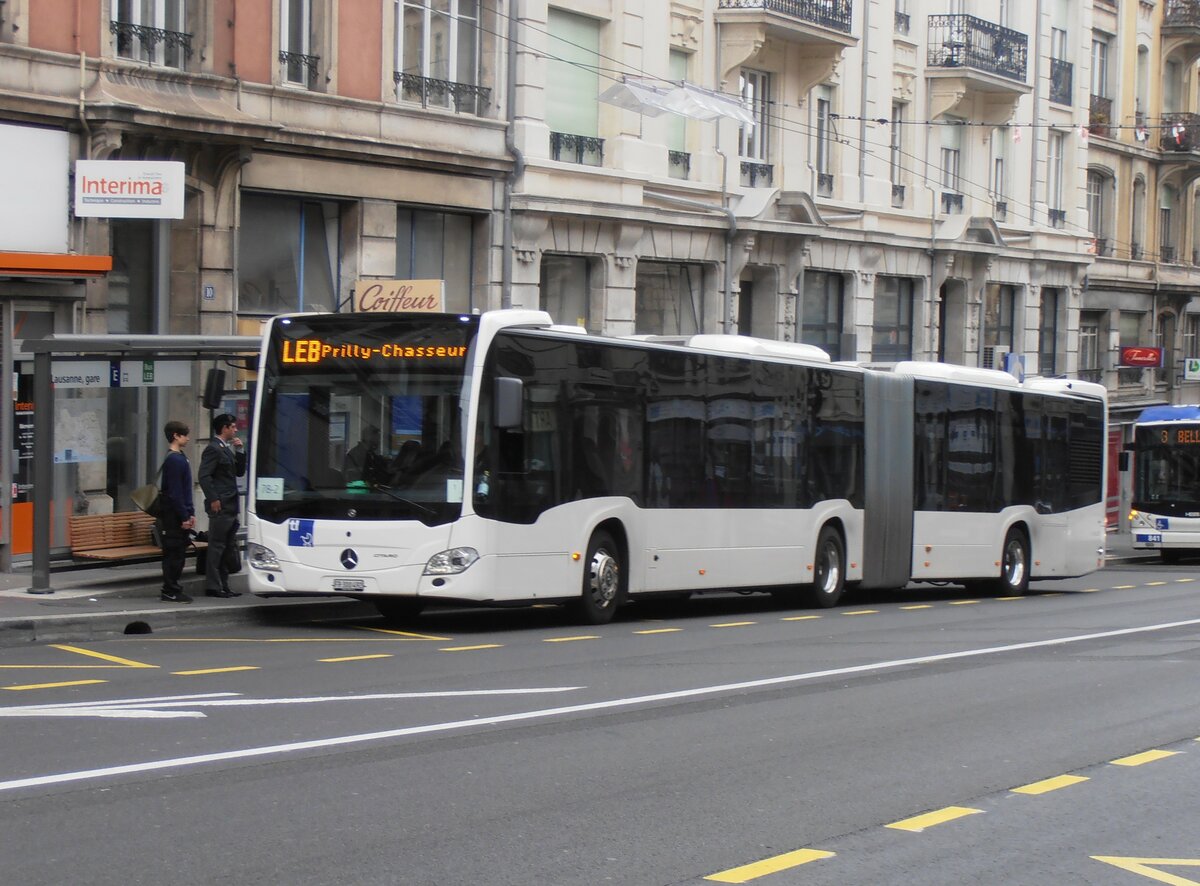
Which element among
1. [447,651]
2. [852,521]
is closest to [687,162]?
[852,521]

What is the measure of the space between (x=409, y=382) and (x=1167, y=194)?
137ft

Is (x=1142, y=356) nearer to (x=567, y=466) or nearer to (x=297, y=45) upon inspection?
(x=297, y=45)

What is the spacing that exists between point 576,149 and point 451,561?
15.0 metres

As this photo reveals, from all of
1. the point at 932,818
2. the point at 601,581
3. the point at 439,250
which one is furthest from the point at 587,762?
the point at 439,250

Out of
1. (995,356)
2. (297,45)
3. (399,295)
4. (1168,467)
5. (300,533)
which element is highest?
(297,45)

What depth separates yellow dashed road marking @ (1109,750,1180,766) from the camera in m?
9.65

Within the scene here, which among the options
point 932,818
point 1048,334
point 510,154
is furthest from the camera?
point 1048,334

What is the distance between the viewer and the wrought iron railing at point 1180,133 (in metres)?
50.3

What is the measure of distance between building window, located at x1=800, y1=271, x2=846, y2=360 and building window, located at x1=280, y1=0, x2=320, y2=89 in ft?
46.9

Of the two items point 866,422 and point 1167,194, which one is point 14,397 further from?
point 1167,194

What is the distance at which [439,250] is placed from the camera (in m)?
26.9

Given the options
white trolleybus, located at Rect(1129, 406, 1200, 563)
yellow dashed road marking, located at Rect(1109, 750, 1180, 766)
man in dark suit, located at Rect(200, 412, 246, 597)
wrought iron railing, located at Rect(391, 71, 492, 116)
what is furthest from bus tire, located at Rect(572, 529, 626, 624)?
white trolleybus, located at Rect(1129, 406, 1200, 563)

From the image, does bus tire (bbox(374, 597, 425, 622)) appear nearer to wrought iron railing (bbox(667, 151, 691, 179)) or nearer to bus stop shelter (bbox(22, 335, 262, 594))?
bus stop shelter (bbox(22, 335, 262, 594))

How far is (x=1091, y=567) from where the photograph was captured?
2730 centimetres
